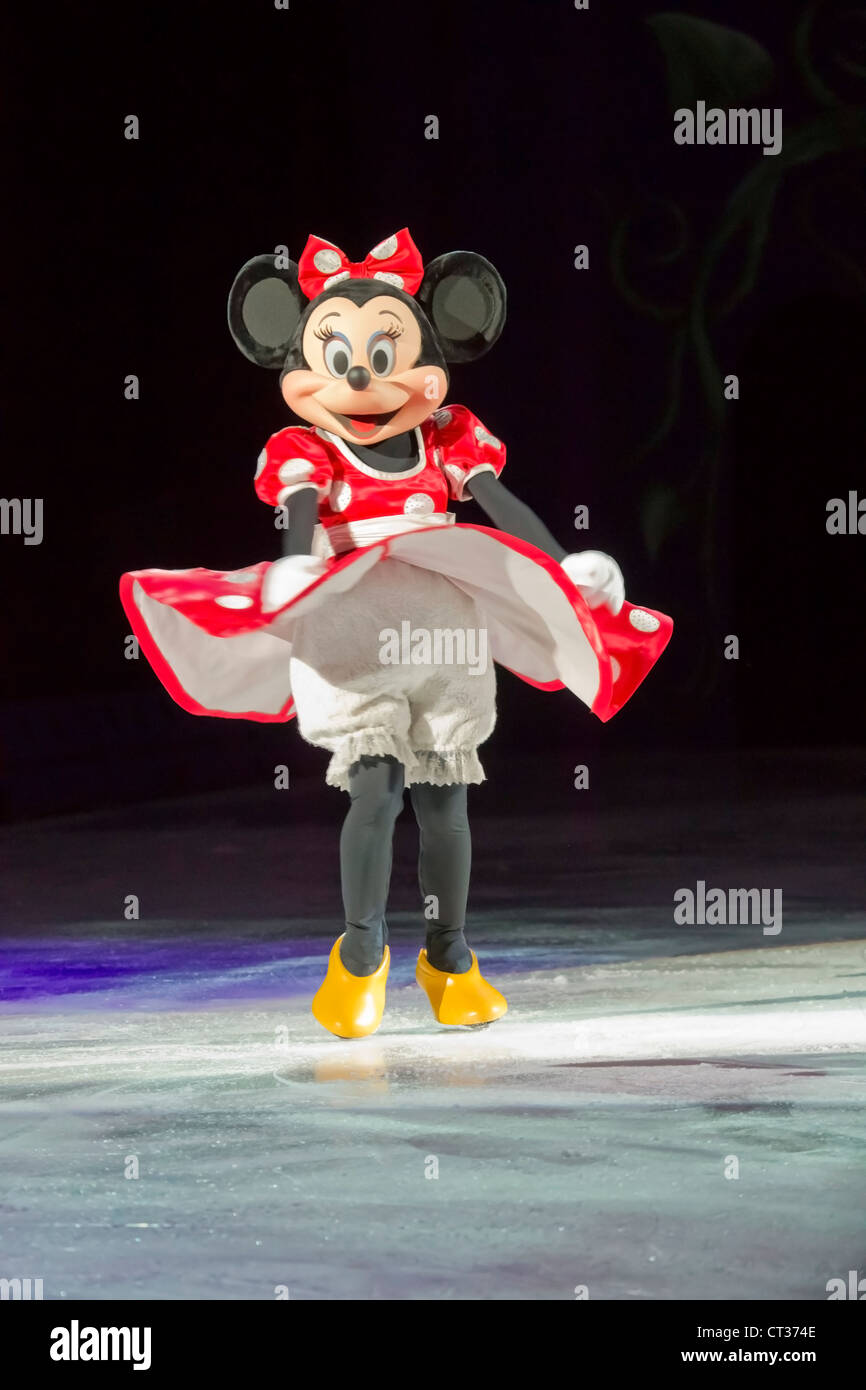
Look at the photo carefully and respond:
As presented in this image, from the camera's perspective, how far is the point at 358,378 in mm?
2352

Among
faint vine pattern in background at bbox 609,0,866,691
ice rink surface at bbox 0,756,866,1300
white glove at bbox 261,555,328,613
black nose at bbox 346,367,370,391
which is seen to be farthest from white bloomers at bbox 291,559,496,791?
faint vine pattern in background at bbox 609,0,866,691

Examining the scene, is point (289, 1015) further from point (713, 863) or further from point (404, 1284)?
point (713, 863)

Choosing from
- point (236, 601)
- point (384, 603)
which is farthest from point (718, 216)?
point (236, 601)

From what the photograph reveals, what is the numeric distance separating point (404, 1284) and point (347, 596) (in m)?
1.06

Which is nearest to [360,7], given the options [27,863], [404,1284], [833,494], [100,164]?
[100,164]

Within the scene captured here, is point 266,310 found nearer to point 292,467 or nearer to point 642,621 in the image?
point 292,467

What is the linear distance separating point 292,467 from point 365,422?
136 mm

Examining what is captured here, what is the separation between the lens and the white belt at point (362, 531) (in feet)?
7.75

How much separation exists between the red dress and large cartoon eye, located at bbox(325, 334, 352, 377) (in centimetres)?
9

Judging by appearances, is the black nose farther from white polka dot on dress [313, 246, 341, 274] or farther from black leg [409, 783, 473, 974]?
black leg [409, 783, 473, 974]

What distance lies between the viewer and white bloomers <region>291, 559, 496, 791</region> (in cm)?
232

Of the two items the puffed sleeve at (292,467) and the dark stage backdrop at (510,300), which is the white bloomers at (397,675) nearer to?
the puffed sleeve at (292,467)

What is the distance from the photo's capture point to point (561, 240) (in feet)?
17.4

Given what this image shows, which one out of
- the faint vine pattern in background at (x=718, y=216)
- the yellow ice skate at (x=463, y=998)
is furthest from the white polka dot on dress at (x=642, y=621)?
the faint vine pattern in background at (x=718, y=216)
